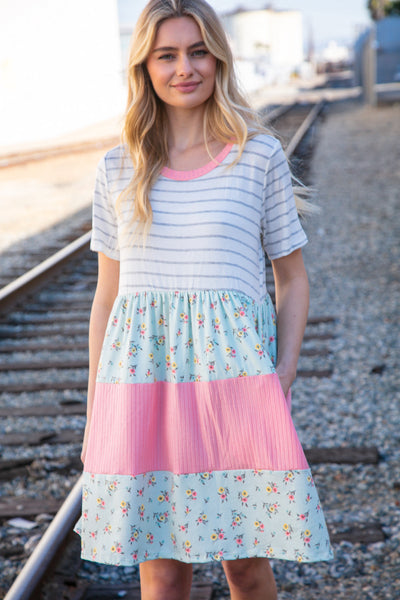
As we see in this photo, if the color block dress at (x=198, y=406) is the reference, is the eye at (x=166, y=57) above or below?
above

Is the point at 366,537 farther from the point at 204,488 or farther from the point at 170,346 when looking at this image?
the point at 170,346

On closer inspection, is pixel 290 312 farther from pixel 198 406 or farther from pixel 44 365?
pixel 44 365

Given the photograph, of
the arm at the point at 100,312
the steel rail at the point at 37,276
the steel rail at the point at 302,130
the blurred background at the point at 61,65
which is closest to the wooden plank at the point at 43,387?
the steel rail at the point at 37,276

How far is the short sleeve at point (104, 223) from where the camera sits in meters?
2.04

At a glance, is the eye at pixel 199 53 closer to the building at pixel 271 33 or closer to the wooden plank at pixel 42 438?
the wooden plank at pixel 42 438

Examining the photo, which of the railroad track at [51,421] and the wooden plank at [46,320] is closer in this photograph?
the railroad track at [51,421]

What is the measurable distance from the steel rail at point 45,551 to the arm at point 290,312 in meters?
1.27

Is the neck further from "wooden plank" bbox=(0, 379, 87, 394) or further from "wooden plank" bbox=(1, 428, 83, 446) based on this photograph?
"wooden plank" bbox=(0, 379, 87, 394)

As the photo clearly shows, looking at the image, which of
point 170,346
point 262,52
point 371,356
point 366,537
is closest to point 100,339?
point 170,346

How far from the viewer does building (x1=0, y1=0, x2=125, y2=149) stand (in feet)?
69.6

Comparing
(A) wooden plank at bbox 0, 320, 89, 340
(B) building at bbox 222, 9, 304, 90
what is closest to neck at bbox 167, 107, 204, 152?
(A) wooden plank at bbox 0, 320, 89, 340

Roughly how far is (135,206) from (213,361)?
45 cm

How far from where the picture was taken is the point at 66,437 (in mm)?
4117

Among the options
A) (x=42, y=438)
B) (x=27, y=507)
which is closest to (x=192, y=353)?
(x=27, y=507)
